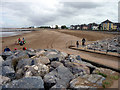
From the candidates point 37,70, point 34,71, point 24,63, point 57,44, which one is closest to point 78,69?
point 37,70

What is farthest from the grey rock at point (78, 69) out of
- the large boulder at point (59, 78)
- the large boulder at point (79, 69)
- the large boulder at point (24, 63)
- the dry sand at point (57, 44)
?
the large boulder at point (24, 63)

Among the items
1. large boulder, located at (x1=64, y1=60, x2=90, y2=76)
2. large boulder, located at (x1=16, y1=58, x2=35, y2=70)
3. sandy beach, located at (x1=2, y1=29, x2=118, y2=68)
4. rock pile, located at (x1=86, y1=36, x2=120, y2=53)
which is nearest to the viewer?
large boulder, located at (x1=64, y1=60, x2=90, y2=76)

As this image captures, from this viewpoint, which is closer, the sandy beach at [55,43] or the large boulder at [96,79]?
the large boulder at [96,79]

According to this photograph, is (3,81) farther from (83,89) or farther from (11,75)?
(83,89)

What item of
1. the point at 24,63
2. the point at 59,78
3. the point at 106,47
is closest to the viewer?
the point at 59,78

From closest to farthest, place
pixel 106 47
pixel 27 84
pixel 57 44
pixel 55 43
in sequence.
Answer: pixel 27 84 < pixel 106 47 < pixel 57 44 < pixel 55 43

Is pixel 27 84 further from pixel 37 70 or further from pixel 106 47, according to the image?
pixel 106 47

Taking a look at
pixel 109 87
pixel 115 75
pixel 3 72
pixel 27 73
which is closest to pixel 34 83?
pixel 27 73

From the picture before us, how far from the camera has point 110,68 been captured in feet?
15.6

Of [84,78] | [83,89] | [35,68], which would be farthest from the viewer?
[35,68]

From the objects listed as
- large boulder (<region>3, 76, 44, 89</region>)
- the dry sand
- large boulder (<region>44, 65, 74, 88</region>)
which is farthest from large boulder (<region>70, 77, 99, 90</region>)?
the dry sand

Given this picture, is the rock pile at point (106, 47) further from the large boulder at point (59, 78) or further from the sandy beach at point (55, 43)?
the large boulder at point (59, 78)

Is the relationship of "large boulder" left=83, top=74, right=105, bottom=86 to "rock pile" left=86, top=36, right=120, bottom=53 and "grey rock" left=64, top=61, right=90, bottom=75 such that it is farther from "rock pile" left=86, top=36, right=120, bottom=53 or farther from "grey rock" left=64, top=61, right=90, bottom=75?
"rock pile" left=86, top=36, right=120, bottom=53

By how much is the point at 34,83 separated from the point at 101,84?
2.49 meters
